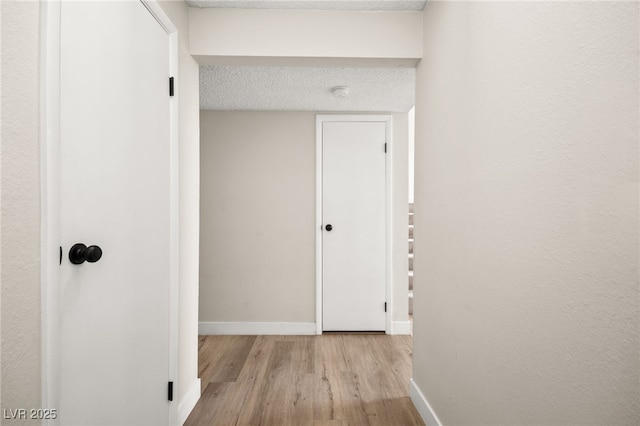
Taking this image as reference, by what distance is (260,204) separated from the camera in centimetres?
371

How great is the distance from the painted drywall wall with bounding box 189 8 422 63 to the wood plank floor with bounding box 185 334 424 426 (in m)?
2.06

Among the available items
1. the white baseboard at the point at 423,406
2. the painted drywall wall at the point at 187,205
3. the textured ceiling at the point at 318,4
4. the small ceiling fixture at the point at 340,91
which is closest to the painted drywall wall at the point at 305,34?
the textured ceiling at the point at 318,4

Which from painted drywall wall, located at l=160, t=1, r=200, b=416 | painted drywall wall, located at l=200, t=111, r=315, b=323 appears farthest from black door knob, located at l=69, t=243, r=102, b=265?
painted drywall wall, located at l=200, t=111, r=315, b=323

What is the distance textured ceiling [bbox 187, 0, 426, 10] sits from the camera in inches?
79.4

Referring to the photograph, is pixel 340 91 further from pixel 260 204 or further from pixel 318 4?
pixel 260 204

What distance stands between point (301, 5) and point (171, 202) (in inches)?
51.4

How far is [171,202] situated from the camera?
6.01 feet

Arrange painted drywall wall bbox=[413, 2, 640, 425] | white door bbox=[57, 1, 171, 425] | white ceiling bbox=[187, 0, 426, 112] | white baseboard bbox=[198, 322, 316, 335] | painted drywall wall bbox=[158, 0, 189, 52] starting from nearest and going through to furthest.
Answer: painted drywall wall bbox=[413, 2, 640, 425] < white door bbox=[57, 1, 171, 425] < painted drywall wall bbox=[158, 0, 189, 52] < white ceiling bbox=[187, 0, 426, 112] < white baseboard bbox=[198, 322, 316, 335]

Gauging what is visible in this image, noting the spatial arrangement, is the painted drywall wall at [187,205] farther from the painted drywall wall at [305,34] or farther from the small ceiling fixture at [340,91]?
the small ceiling fixture at [340,91]

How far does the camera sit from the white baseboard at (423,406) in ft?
6.05

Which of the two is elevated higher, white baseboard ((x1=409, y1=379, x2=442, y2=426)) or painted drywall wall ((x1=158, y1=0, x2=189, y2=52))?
painted drywall wall ((x1=158, y1=0, x2=189, y2=52))

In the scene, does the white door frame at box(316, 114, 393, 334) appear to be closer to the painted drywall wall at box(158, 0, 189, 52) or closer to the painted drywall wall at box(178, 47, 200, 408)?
the painted drywall wall at box(178, 47, 200, 408)

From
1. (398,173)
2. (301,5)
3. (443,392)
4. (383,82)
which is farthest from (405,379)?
(301,5)

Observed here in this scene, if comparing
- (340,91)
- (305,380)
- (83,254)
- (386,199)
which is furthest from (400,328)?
(83,254)
